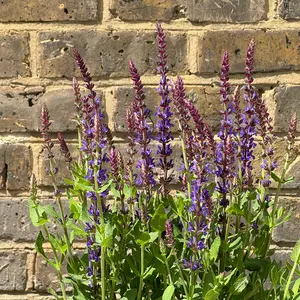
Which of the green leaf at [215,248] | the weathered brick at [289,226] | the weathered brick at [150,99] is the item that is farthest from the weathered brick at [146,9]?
the green leaf at [215,248]

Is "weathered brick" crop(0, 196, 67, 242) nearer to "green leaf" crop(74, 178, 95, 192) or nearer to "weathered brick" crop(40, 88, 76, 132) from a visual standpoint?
"weathered brick" crop(40, 88, 76, 132)

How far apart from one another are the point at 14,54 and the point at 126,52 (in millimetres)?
282

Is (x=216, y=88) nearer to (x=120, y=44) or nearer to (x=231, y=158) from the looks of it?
(x=120, y=44)

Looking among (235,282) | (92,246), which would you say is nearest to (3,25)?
(92,246)

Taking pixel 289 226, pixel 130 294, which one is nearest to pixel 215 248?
pixel 130 294

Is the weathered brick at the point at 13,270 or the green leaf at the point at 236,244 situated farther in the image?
the weathered brick at the point at 13,270

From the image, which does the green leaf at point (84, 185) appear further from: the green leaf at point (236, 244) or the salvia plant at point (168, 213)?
the green leaf at point (236, 244)

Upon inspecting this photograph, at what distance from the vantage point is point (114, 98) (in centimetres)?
157

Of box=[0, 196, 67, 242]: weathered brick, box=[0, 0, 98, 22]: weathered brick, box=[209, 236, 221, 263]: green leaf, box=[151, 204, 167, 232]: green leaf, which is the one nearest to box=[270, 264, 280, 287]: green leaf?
box=[209, 236, 221, 263]: green leaf

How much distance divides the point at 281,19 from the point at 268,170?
48cm

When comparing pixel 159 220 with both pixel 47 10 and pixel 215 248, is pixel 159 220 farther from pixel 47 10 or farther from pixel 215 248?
pixel 47 10

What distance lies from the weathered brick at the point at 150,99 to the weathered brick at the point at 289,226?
266 millimetres

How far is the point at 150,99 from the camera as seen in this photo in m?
1.58

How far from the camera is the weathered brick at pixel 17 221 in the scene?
1599mm
